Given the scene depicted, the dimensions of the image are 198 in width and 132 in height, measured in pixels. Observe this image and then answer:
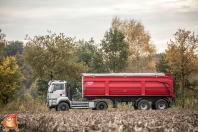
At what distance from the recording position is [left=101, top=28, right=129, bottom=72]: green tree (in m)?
51.6

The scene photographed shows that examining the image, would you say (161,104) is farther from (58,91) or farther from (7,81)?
(7,81)

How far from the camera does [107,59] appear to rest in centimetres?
5291

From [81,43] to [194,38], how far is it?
3328cm

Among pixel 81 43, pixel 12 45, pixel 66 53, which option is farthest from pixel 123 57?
pixel 12 45

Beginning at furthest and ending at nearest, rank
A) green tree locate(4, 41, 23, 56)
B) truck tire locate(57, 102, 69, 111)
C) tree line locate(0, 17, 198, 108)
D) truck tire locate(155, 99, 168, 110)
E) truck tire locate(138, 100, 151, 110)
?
green tree locate(4, 41, 23, 56) < tree line locate(0, 17, 198, 108) < truck tire locate(155, 99, 168, 110) < truck tire locate(138, 100, 151, 110) < truck tire locate(57, 102, 69, 111)

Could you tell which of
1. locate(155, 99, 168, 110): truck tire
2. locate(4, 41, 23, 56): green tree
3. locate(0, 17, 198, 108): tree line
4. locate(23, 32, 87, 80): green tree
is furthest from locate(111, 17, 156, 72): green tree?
locate(4, 41, 23, 56): green tree

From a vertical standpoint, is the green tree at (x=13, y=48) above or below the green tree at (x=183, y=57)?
above

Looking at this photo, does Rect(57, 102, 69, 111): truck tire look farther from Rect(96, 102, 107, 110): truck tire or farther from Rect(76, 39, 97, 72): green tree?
Rect(76, 39, 97, 72): green tree

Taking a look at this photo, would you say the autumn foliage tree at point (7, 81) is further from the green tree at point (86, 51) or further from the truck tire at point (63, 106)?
the truck tire at point (63, 106)

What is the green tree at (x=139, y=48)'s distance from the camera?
5753 centimetres

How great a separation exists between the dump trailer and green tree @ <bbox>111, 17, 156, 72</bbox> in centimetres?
2564

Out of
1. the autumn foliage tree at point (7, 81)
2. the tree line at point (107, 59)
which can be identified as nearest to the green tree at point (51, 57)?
the tree line at point (107, 59)

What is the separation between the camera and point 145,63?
58312mm

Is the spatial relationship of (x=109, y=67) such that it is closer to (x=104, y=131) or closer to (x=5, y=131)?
(x=5, y=131)
